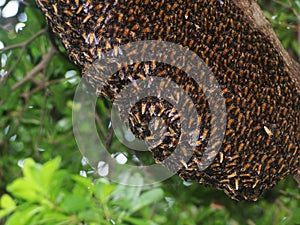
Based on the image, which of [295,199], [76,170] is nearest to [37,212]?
[76,170]

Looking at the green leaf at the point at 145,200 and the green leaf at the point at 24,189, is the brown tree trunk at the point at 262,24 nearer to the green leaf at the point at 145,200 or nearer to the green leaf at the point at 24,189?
the green leaf at the point at 145,200

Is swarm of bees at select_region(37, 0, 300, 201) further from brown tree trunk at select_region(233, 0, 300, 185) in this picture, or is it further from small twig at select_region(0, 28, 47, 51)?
small twig at select_region(0, 28, 47, 51)

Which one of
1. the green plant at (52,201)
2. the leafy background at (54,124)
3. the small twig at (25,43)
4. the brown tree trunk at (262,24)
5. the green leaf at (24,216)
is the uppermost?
the brown tree trunk at (262,24)

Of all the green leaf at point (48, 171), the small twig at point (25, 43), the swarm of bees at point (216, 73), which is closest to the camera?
the green leaf at point (48, 171)

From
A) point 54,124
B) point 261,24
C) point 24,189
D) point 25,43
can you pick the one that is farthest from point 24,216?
point 54,124

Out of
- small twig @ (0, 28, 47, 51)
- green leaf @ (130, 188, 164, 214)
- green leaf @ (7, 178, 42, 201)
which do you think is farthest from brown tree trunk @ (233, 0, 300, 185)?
small twig @ (0, 28, 47, 51)

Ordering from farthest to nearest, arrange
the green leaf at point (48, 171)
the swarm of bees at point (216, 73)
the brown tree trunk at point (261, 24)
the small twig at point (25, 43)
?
the small twig at point (25, 43), the brown tree trunk at point (261, 24), the swarm of bees at point (216, 73), the green leaf at point (48, 171)

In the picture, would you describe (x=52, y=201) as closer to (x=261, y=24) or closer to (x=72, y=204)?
(x=72, y=204)

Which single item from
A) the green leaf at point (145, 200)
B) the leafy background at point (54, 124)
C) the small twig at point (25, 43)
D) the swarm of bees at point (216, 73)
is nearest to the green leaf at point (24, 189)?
the green leaf at point (145, 200)

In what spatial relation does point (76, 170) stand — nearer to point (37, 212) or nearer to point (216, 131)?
point (216, 131)
